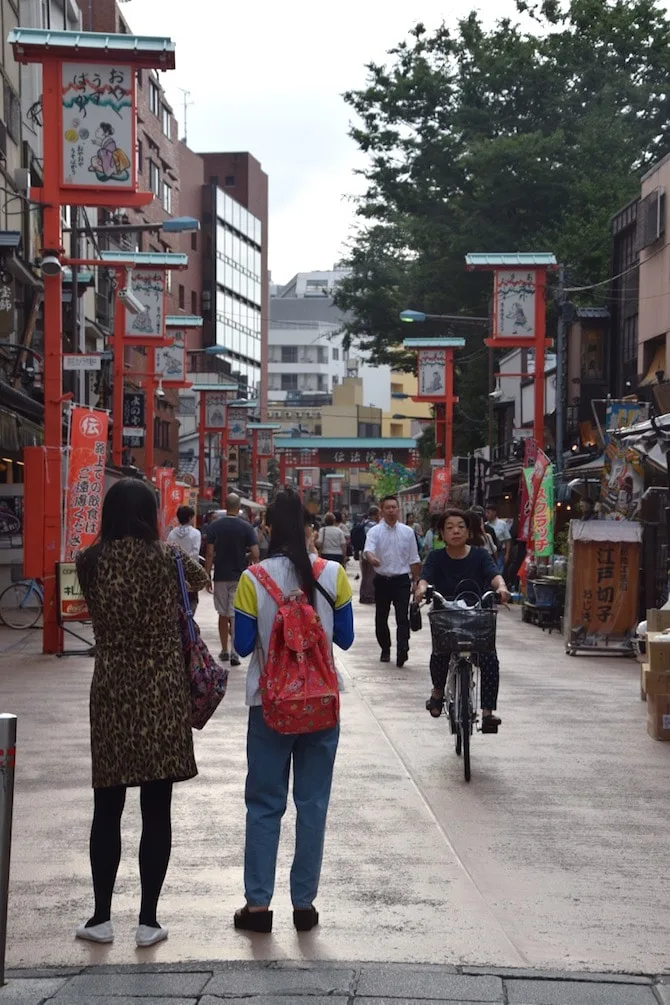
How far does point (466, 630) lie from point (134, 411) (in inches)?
1227

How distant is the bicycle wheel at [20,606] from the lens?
2125 centimetres

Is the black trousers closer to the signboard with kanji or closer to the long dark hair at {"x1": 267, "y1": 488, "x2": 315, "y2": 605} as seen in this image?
the long dark hair at {"x1": 267, "y1": 488, "x2": 315, "y2": 605}

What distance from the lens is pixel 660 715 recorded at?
35.9ft

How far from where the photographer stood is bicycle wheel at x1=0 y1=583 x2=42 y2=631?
69.7 feet

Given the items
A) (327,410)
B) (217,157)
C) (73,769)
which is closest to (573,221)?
(73,769)

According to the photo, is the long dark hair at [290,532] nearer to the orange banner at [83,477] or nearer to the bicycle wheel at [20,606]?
the orange banner at [83,477]

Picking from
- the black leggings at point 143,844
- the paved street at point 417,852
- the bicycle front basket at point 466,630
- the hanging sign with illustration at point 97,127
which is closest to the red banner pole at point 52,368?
the hanging sign with illustration at point 97,127

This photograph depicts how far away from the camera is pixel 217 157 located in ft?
321

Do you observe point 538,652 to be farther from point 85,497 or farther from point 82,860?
point 82,860

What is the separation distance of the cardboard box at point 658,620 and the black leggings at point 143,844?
268 inches

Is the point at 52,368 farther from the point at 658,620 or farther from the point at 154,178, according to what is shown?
the point at 154,178

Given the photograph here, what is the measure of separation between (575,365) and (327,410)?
7882 cm

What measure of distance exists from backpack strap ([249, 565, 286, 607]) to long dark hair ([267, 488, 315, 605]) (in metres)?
0.08

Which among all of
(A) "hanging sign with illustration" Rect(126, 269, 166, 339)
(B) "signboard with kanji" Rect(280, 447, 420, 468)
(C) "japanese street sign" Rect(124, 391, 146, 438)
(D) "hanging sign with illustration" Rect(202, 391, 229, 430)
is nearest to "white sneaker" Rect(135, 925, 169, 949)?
(A) "hanging sign with illustration" Rect(126, 269, 166, 339)
